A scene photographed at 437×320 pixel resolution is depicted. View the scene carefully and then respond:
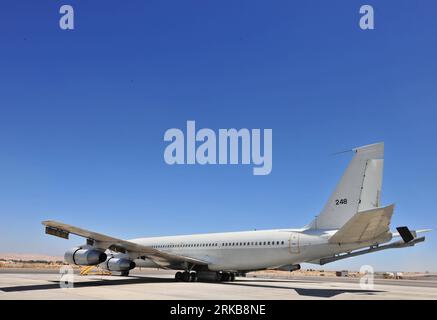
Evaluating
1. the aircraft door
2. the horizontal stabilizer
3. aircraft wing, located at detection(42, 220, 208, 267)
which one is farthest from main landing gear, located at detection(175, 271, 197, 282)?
the horizontal stabilizer

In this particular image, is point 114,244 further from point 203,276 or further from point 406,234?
point 406,234

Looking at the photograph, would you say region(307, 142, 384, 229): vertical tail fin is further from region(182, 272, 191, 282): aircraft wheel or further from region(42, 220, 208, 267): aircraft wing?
region(42, 220, 208, 267): aircraft wing

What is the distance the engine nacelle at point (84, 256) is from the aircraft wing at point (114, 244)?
2.57ft

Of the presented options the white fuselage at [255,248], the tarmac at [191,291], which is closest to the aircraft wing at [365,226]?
the white fuselage at [255,248]

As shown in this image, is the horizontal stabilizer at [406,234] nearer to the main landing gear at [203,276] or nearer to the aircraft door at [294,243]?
the aircraft door at [294,243]

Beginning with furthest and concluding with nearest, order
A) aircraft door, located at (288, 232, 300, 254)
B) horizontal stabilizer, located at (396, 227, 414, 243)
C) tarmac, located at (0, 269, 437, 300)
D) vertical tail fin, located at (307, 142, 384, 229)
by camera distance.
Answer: aircraft door, located at (288, 232, 300, 254) < vertical tail fin, located at (307, 142, 384, 229) < horizontal stabilizer, located at (396, 227, 414, 243) < tarmac, located at (0, 269, 437, 300)

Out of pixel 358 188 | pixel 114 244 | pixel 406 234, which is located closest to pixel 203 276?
pixel 114 244

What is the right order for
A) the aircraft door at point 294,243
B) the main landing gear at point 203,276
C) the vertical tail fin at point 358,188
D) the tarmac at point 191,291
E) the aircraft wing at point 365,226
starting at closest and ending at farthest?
the tarmac at point 191,291 → the aircraft wing at point 365,226 → the vertical tail fin at point 358,188 → the aircraft door at point 294,243 → the main landing gear at point 203,276

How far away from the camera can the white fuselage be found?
73.3 feet

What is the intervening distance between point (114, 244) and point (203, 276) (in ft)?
23.7

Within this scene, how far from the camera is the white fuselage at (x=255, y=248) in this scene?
73.3 ft
